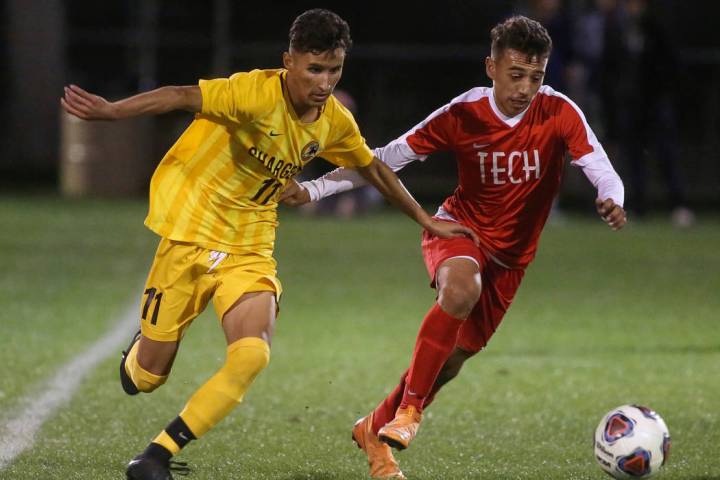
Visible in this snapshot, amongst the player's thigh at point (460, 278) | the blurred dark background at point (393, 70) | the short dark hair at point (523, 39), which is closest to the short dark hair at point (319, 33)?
the short dark hair at point (523, 39)

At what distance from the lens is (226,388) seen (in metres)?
5.14

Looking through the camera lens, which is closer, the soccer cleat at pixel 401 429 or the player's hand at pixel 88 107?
the player's hand at pixel 88 107

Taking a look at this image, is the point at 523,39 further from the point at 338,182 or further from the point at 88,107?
the point at 88,107

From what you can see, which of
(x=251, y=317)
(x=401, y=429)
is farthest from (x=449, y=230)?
(x=251, y=317)

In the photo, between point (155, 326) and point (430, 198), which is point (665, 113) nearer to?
point (430, 198)

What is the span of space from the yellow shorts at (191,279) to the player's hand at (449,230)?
76 cm

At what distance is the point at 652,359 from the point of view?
8664 millimetres

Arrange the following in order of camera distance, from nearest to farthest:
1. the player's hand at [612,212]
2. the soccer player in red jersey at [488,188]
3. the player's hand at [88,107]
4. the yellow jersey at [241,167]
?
the player's hand at [88,107] < the yellow jersey at [241,167] < the player's hand at [612,212] < the soccer player in red jersey at [488,188]

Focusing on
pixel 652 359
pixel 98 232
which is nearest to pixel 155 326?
pixel 652 359

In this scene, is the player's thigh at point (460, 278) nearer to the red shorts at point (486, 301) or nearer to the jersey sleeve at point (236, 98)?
the red shorts at point (486, 301)

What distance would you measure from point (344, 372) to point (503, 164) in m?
2.53

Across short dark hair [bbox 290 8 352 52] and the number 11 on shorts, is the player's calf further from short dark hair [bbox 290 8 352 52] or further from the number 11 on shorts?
short dark hair [bbox 290 8 352 52]

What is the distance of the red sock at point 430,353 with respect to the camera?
5.71 meters

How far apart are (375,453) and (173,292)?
1093 mm
